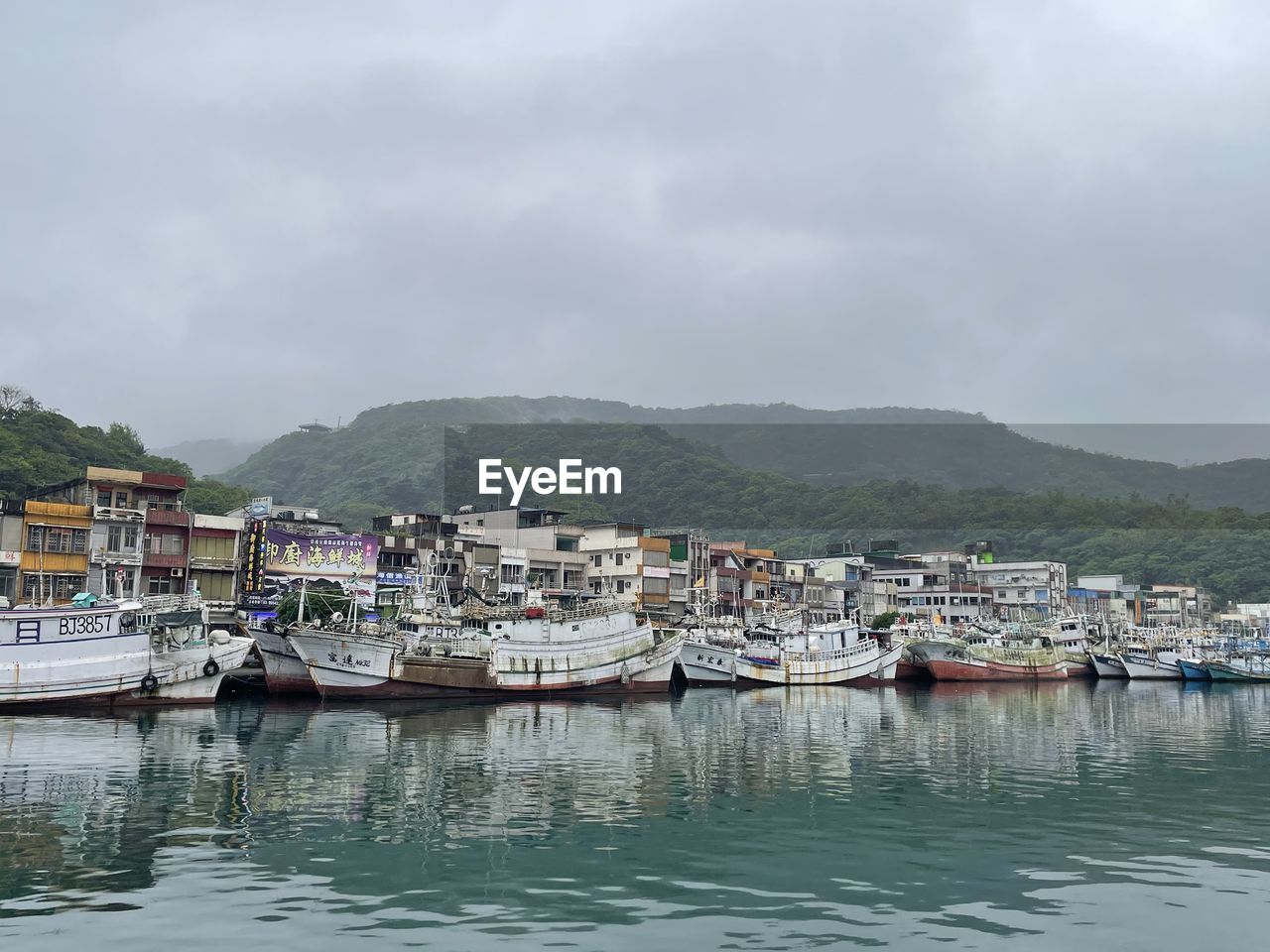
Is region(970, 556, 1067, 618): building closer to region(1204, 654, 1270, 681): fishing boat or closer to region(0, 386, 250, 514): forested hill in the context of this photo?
region(1204, 654, 1270, 681): fishing boat

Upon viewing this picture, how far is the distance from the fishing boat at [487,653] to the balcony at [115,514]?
52.2 ft

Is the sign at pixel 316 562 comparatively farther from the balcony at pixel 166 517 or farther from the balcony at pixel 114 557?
the balcony at pixel 114 557

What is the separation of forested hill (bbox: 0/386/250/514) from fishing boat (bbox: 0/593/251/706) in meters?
35.1

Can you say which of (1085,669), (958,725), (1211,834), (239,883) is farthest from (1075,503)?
(239,883)

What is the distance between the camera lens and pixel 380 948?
12.8 metres

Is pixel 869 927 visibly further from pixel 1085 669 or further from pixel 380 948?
pixel 1085 669

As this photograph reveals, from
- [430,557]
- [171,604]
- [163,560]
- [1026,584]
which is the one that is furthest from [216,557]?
[1026,584]

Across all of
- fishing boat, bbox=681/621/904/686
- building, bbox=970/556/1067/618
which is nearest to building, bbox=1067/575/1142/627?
building, bbox=970/556/1067/618

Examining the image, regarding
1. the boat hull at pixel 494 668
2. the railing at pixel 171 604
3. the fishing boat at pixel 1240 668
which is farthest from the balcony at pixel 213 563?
the fishing boat at pixel 1240 668

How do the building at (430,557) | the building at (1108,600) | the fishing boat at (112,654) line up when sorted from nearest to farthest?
the fishing boat at (112,654) < the building at (430,557) < the building at (1108,600)

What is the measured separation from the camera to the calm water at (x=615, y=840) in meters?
13.8

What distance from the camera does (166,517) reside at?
5938 centimetres

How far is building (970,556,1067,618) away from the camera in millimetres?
122312

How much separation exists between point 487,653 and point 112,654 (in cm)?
1784
